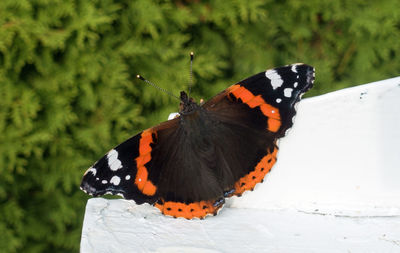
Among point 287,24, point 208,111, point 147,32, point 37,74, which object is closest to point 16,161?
point 37,74

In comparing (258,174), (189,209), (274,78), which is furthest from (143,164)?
(274,78)

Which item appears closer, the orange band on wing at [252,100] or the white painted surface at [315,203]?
the white painted surface at [315,203]

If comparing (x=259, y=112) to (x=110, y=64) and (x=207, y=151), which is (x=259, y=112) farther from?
(x=110, y=64)

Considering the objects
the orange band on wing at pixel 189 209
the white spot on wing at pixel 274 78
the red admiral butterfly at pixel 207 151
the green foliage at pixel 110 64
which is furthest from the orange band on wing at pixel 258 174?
the green foliage at pixel 110 64

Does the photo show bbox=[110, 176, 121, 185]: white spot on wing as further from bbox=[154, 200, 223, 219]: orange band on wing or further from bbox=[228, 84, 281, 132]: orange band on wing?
bbox=[228, 84, 281, 132]: orange band on wing

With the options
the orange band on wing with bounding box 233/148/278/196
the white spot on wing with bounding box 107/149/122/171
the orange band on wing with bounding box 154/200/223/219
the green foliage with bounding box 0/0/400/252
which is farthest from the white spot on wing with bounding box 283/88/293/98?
the green foliage with bounding box 0/0/400/252

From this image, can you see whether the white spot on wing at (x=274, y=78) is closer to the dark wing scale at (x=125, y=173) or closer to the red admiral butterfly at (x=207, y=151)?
the red admiral butterfly at (x=207, y=151)

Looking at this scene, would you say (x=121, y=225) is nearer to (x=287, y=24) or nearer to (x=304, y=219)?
(x=304, y=219)
